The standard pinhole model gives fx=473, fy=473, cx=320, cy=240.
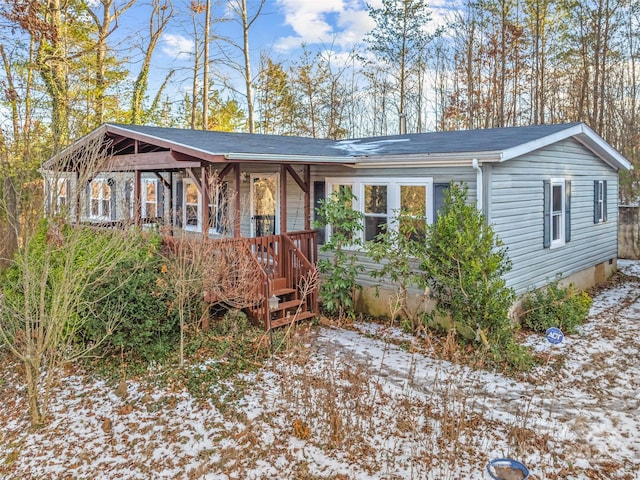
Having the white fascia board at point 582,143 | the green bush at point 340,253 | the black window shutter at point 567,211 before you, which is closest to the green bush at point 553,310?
the black window shutter at point 567,211

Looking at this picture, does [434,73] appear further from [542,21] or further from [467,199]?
[467,199]

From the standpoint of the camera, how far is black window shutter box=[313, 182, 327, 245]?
9459 millimetres

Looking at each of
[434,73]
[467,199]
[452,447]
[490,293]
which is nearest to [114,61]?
[434,73]

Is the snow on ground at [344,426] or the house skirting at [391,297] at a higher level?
the house skirting at [391,297]

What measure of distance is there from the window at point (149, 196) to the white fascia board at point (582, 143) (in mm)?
9900

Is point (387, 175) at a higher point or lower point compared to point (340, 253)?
higher

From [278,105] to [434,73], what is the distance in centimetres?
764

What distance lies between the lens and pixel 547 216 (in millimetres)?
8914

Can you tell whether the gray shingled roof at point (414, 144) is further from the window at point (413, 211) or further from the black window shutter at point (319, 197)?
the black window shutter at point (319, 197)

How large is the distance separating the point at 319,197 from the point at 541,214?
422cm

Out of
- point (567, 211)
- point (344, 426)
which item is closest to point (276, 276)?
point (344, 426)

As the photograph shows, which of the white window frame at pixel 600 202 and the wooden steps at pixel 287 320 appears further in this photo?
the white window frame at pixel 600 202

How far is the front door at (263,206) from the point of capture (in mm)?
11211

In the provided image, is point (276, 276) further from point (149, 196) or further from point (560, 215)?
point (149, 196)
